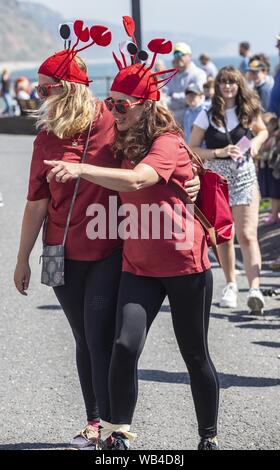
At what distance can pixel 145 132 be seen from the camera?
14.4 ft

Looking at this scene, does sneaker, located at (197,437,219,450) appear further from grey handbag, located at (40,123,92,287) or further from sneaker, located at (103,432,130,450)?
grey handbag, located at (40,123,92,287)

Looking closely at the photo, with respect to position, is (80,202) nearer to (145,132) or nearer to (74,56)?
(145,132)

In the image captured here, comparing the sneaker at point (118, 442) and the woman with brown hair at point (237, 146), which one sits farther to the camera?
the woman with brown hair at point (237, 146)

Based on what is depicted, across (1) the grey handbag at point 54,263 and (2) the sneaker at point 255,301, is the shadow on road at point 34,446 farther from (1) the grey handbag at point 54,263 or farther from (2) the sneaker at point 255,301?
(2) the sneaker at point 255,301

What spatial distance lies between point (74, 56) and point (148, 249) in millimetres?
953

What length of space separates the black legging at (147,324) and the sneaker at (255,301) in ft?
10.6

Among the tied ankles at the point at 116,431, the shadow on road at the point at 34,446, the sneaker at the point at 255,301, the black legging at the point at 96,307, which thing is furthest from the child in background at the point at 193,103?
the tied ankles at the point at 116,431

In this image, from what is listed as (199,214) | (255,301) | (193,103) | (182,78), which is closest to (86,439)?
(199,214)

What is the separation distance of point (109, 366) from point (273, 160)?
532 cm

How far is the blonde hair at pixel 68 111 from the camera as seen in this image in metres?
4.55

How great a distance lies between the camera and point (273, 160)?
9641 mm

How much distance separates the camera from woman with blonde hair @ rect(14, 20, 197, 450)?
181 inches

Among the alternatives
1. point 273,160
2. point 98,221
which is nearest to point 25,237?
point 98,221
